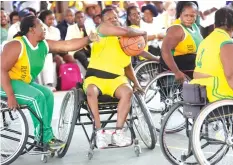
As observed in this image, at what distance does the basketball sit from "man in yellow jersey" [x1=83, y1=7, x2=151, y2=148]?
0.16 feet

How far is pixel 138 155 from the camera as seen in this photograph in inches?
208

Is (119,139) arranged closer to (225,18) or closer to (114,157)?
(114,157)

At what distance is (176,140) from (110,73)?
1.08 m

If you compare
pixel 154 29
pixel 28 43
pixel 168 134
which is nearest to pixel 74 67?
pixel 154 29

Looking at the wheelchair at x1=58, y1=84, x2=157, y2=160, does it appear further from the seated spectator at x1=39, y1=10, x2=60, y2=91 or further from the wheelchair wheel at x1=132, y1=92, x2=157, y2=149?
the seated spectator at x1=39, y1=10, x2=60, y2=91

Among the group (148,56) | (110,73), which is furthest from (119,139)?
(148,56)

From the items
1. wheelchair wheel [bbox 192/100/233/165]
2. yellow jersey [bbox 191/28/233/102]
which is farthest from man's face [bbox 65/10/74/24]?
wheelchair wheel [bbox 192/100/233/165]

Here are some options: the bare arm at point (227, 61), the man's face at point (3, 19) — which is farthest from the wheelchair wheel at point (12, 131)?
the man's face at point (3, 19)

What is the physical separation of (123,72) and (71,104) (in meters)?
0.59

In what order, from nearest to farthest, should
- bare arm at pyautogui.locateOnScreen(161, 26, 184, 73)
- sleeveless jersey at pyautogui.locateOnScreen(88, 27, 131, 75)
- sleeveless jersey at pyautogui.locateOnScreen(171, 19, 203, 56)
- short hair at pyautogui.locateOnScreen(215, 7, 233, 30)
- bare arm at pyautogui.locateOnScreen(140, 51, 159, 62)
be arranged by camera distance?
short hair at pyautogui.locateOnScreen(215, 7, 233, 30) → sleeveless jersey at pyautogui.locateOnScreen(88, 27, 131, 75) → bare arm at pyautogui.locateOnScreen(161, 26, 184, 73) → sleeveless jersey at pyautogui.locateOnScreen(171, 19, 203, 56) → bare arm at pyautogui.locateOnScreen(140, 51, 159, 62)

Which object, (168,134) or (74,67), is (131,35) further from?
(74,67)

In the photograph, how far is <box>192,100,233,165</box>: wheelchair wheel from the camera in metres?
4.23

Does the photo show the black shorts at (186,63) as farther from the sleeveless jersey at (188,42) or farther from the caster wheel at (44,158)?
the caster wheel at (44,158)

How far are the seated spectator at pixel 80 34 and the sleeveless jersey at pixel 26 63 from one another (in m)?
4.62
